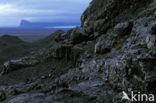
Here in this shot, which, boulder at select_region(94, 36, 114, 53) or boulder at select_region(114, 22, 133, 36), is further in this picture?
boulder at select_region(94, 36, 114, 53)

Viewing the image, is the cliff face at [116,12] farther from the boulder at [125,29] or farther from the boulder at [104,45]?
the boulder at [104,45]

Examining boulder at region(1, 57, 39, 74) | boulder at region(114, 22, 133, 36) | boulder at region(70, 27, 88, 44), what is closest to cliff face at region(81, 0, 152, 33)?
boulder at region(70, 27, 88, 44)

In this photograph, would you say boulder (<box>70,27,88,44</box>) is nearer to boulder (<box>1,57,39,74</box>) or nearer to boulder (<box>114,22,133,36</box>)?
boulder (<box>114,22,133,36</box>)

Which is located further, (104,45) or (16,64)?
(16,64)

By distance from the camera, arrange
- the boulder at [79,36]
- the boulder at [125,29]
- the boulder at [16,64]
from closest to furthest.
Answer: the boulder at [125,29] → the boulder at [79,36] → the boulder at [16,64]

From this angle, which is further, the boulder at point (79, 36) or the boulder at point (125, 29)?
the boulder at point (79, 36)

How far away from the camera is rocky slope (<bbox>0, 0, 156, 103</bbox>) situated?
29.2 ft

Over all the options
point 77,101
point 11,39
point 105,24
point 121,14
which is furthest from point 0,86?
point 11,39

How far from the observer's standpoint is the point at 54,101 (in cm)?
931

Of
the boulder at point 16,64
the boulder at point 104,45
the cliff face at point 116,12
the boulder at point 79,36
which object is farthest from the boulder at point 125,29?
the boulder at point 16,64

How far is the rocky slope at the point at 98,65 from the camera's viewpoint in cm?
889

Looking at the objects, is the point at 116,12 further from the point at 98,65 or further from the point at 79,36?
the point at 98,65

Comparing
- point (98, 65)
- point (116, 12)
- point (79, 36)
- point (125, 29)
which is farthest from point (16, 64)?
point (125, 29)

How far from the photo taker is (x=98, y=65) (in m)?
11.9
